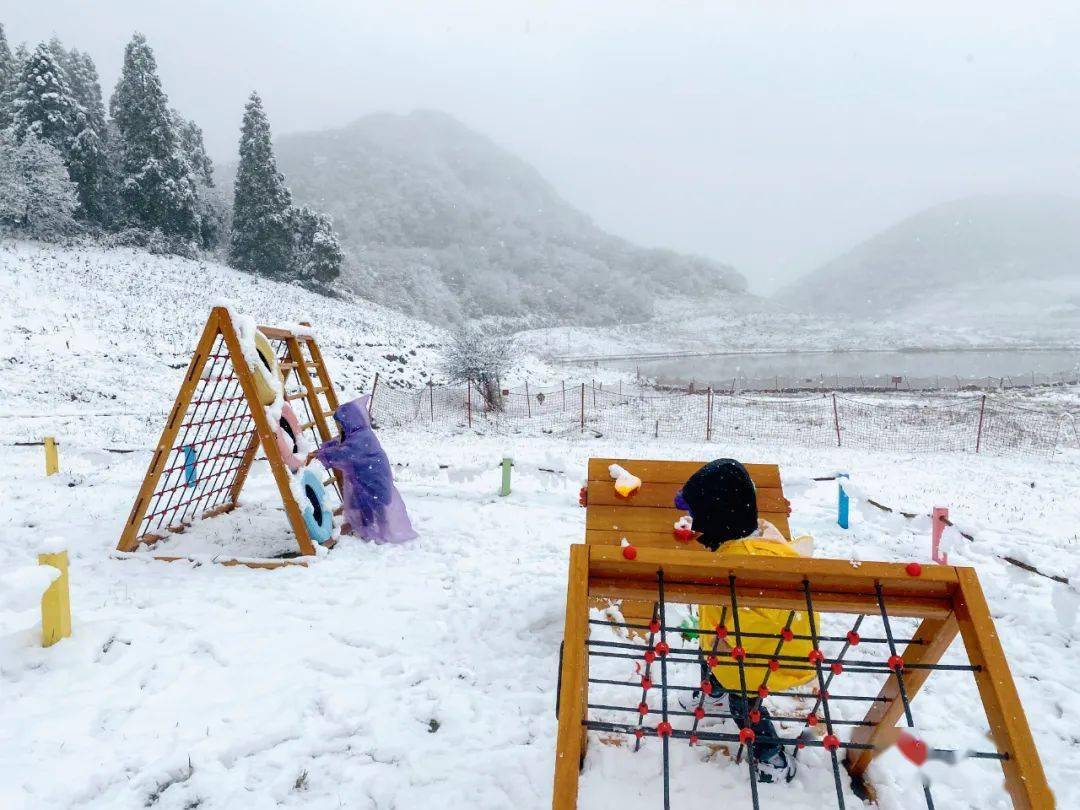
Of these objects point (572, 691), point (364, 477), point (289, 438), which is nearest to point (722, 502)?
point (572, 691)

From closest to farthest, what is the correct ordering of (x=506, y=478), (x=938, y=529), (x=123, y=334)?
(x=938, y=529), (x=506, y=478), (x=123, y=334)

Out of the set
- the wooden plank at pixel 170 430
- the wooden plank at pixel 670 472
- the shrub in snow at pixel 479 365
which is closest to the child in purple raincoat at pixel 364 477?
the wooden plank at pixel 170 430

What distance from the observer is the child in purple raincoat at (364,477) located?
248 inches

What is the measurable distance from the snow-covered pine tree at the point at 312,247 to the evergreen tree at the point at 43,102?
12.9 metres

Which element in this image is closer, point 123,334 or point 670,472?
point 670,472

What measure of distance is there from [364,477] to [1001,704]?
565 centimetres

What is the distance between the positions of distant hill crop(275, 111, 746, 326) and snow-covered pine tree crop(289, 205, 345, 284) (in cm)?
2880

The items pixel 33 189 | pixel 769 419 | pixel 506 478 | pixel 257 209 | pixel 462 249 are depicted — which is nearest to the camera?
pixel 506 478

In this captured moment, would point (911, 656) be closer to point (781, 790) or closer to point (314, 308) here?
point (781, 790)

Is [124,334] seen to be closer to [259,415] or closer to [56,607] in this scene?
[259,415]

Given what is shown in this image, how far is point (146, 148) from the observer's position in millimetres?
36500

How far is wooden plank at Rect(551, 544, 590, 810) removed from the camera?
5.97ft

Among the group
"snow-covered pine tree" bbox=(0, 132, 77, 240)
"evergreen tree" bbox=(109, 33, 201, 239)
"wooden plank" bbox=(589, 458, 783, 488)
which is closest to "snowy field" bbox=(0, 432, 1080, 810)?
"wooden plank" bbox=(589, 458, 783, 488)

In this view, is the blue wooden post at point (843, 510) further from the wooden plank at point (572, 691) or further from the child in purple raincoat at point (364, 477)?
the wooden plank at point (572, 691)
